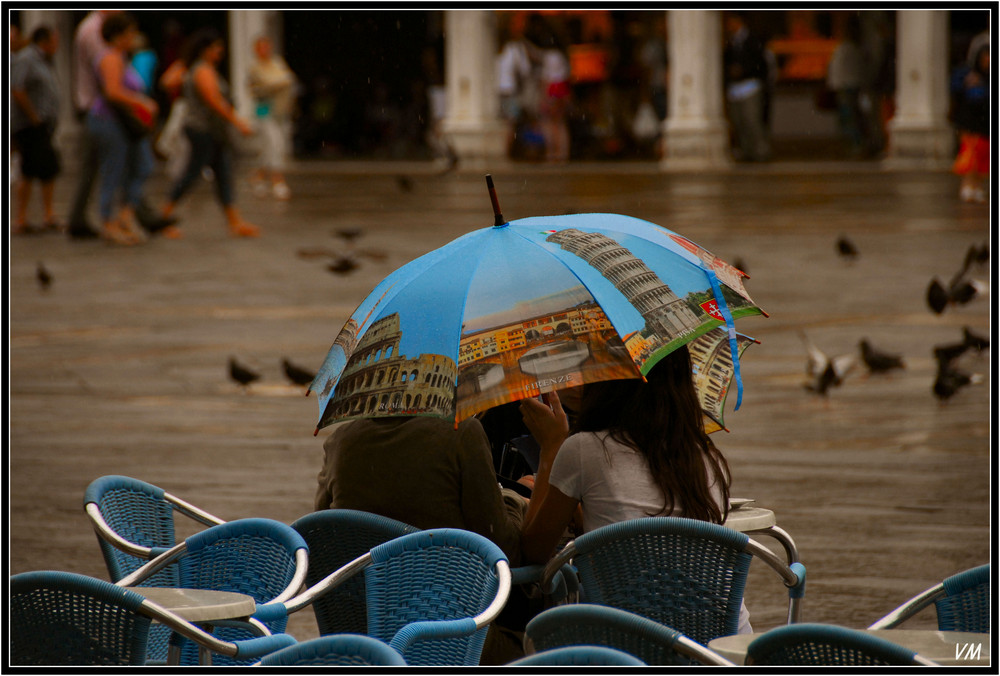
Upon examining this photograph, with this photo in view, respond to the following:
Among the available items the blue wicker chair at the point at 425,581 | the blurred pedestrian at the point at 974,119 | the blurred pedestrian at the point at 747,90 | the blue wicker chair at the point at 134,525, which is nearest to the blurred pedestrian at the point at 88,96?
the blurred pedestrian at the point at 974,119

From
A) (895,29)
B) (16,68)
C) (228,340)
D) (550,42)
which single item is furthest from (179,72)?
(895,29)

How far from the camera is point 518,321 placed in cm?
368

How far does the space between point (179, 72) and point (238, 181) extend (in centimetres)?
809

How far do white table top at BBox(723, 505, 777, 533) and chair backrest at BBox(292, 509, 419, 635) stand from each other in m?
0.87

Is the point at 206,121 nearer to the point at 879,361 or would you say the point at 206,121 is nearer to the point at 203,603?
the point at 879,361

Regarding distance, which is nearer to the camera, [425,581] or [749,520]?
[425,581]

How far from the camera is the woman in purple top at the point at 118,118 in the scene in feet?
48.3

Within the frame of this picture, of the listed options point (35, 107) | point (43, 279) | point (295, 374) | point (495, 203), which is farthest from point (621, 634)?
point (35, 107)

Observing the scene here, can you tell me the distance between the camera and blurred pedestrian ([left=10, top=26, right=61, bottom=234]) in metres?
15.8

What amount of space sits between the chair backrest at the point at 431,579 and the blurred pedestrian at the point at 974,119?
14.6 m

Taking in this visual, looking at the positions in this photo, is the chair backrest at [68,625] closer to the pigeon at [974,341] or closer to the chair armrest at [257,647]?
the chair armrest at [257,647]

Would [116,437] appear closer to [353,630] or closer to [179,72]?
[353,630]

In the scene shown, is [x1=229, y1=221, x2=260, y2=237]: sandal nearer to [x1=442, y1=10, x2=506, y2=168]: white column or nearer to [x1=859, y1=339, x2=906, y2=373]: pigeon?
[x1=859, y1=339, x2=906, y2=373]: pigeon

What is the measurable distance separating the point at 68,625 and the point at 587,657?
1157 mm
